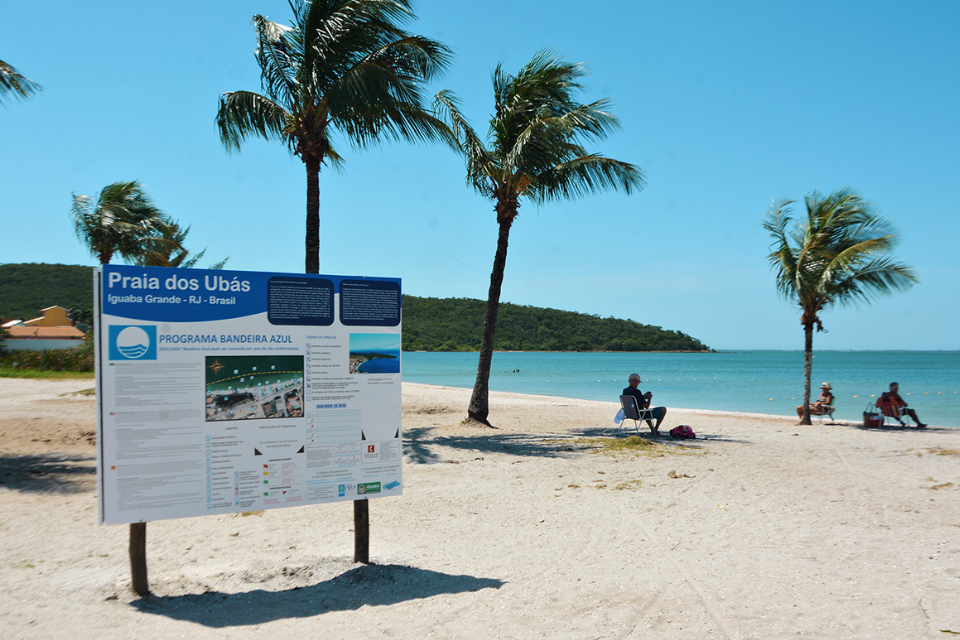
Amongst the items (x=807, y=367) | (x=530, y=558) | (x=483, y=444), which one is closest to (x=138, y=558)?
(x=530, y=558)

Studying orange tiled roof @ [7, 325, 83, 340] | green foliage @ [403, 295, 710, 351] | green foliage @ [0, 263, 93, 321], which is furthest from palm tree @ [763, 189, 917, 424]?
green foliage @ [403, 295, 710, 351]

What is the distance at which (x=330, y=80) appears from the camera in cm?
907

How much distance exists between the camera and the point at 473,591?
3.90m

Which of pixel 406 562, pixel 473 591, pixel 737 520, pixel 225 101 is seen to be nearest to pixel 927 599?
pixel 737 520

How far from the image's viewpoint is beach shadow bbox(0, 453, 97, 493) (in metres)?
6.61

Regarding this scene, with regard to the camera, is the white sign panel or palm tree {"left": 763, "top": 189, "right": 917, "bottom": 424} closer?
the white sign panel

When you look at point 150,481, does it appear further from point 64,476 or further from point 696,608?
point 64,476

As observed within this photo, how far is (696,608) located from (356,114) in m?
8.19

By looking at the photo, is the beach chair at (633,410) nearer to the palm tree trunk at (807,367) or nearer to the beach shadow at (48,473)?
the palm tree trunk at (807,367)

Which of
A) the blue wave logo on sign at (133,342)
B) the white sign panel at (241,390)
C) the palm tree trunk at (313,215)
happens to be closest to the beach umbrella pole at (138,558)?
the white sign panel at (241,390)

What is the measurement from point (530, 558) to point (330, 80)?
7473mm

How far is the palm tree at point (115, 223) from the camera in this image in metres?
16.7

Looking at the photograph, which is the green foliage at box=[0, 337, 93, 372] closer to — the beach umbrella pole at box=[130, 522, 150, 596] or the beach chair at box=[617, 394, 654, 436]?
the beach chair at box=[617, 394, 654, 436]

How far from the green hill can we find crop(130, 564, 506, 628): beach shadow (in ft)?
271
